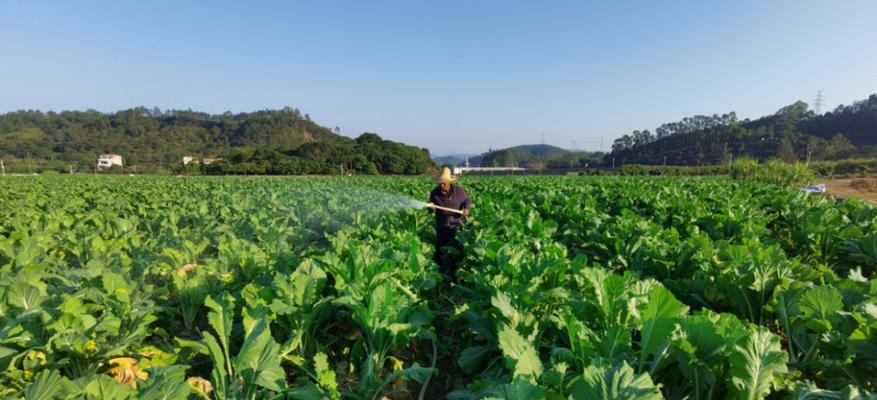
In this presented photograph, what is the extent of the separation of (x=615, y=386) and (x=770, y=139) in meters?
107

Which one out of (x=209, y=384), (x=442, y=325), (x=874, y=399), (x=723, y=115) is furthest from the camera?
(x=723, y=115)

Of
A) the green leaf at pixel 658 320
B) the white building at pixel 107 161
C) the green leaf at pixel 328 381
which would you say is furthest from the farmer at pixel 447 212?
the white building at pixel 107 161

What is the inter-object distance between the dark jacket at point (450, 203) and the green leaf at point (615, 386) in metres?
4.56

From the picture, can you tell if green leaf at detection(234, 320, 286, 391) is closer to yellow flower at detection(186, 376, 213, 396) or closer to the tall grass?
yellow flower at detection(186, 376, 213, 396)

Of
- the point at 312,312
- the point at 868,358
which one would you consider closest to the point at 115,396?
the point at 312,312

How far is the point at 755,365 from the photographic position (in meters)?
1.63

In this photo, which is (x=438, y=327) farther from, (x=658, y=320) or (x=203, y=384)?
(x=658, y=320)

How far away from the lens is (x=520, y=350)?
1.88 meters

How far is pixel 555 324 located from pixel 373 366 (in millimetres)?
1245

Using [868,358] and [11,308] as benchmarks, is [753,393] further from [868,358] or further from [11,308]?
[11,308]

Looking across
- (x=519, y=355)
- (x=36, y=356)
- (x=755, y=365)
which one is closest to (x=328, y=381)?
(x=519, y=355)

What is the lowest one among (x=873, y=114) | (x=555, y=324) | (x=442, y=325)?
(x=442, y=325)

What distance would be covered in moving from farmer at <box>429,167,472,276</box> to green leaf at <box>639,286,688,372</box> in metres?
3.97

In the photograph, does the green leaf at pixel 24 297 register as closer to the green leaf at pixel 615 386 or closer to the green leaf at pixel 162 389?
the green leaf at pixel 162 389
